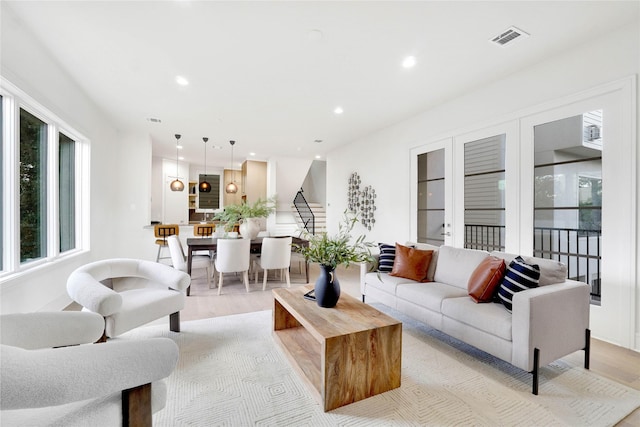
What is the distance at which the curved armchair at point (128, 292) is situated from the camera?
203 cm

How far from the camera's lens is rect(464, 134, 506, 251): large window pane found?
3773mm

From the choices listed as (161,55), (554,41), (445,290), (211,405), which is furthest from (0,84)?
(554,41)

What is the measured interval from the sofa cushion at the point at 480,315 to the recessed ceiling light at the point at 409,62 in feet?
8.24

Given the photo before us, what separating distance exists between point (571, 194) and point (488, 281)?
5.46ft

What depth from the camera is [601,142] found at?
2834 millimetres

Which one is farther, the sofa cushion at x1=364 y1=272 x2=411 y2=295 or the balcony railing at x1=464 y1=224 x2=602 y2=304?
the sofa cushion at x1=364 y1=272 x2=411 y2=295

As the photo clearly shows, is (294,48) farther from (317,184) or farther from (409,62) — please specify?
(317,184)

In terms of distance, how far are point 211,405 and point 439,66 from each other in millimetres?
3837

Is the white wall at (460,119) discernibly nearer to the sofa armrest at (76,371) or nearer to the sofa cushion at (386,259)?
the sofa cushion at (386,259)

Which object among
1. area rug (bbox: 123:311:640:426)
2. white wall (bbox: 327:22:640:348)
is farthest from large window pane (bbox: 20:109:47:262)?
white wall (bbox: 327:22:640:348)

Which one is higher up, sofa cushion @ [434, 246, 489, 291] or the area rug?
sofa cushion @ [434, 246, 489, 291]

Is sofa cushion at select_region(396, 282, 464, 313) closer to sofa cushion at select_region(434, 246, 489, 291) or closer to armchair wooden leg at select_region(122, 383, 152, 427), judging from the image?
sofa cushion at select_region(434, 246, 489, 291)

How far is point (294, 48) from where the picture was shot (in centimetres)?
293

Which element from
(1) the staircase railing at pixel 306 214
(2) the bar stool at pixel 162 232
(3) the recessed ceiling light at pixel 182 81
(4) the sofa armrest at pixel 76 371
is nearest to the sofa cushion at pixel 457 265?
(4) the sofa armrest at pixel 76 371
